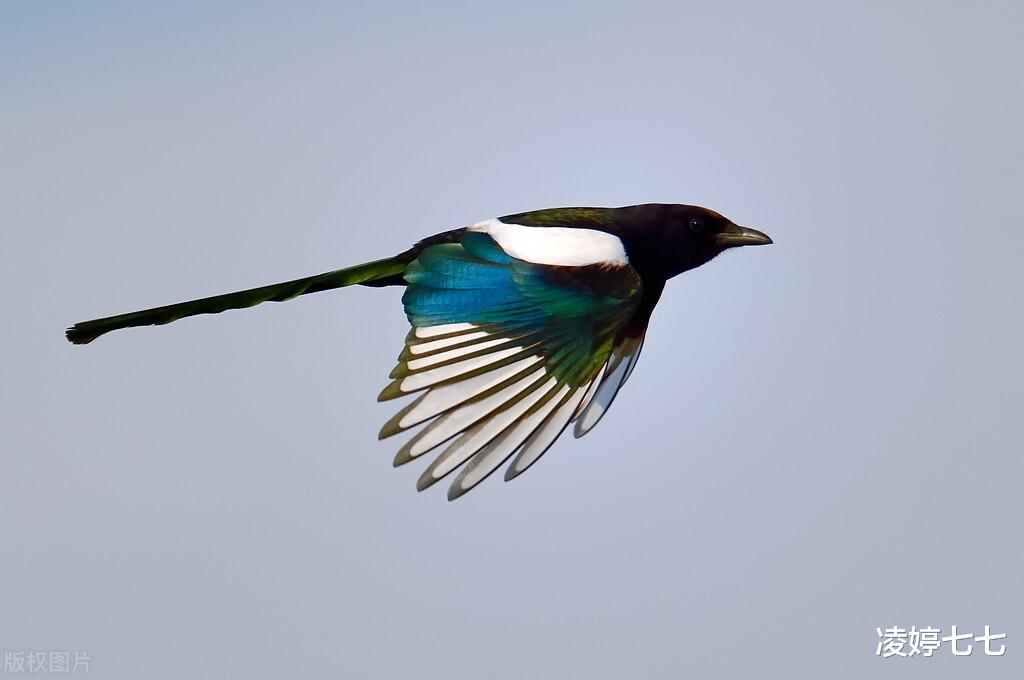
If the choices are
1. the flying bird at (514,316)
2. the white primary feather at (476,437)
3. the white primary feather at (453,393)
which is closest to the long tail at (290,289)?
the flying bird at (514,316)

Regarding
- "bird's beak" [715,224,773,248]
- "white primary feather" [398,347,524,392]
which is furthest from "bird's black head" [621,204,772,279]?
A: "white primary feather" [398,347,524,392]

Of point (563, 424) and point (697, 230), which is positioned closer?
point (563, 424)

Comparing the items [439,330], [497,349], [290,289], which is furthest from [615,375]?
[290,289]

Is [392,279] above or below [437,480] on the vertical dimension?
above

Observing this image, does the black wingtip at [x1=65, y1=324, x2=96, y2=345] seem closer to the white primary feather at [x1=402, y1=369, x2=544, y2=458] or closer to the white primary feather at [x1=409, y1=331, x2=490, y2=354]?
the white primary feather at [x1=409, y1=331, x2=490, y2=354]

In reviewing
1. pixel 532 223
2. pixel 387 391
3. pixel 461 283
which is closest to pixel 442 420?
pixel 387 391

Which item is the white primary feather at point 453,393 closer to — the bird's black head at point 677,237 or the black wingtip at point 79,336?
the bird's black head at point 677,237

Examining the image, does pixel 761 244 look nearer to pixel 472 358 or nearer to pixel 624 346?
pixel 624 346
